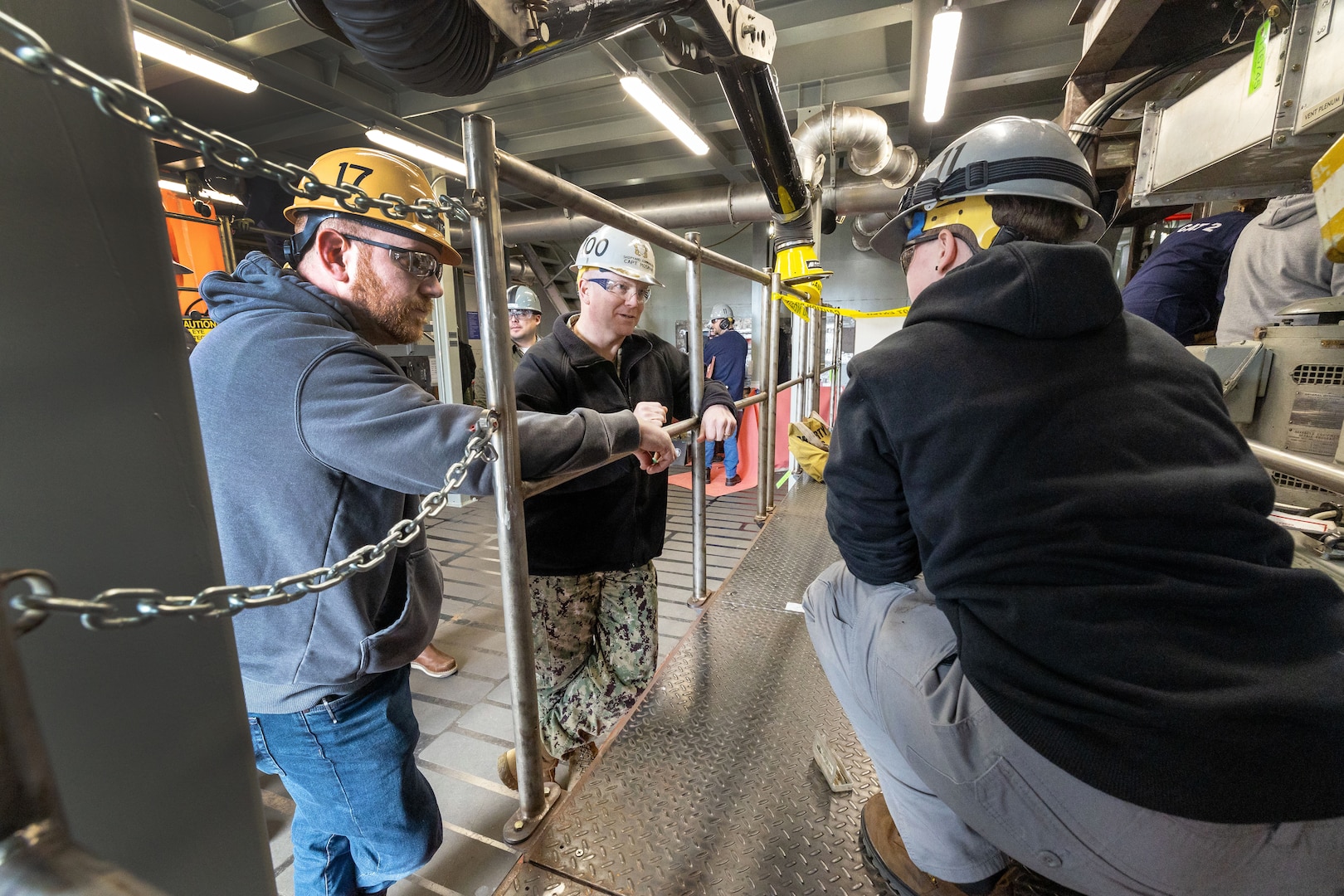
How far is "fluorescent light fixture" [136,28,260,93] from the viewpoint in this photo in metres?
3.84

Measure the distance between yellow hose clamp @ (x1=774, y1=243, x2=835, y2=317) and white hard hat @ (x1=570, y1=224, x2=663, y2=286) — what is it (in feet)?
6.21

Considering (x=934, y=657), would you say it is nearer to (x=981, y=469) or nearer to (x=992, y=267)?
(x=981, y=469)

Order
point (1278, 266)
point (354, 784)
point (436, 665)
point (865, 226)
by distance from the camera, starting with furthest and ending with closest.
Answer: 1. point (865, 226)
2. point (436, 665)
3. point (1278, 266)
4. point (354, 784)

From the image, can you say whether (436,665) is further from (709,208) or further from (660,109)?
(709,208)

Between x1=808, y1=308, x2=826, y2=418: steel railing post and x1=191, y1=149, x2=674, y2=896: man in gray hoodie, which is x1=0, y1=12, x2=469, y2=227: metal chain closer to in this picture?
x1=191, y1=149, x2=674, y2=896: man in gray hoodie

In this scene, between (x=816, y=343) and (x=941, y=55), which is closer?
(x=941, y=55)

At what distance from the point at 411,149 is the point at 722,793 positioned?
6980 mm

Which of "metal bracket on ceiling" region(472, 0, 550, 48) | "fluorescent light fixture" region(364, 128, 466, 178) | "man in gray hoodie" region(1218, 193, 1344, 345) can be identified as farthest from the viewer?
"fluorescent light fixture" region(364, 128, 466, 178)

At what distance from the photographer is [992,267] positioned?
3.29 ft

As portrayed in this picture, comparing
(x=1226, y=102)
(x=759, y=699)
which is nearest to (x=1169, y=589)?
(x=759, y=699)

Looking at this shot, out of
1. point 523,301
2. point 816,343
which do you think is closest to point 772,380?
point 816,343

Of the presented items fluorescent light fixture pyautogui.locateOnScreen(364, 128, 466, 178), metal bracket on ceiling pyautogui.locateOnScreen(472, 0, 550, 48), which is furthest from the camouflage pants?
fluorescent light fixture pyautogui.locateOnScreen(364, 128, 466, 178)

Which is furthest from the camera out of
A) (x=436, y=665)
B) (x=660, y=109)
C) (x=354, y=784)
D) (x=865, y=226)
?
(x=865, y=226)

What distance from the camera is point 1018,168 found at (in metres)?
1.33
